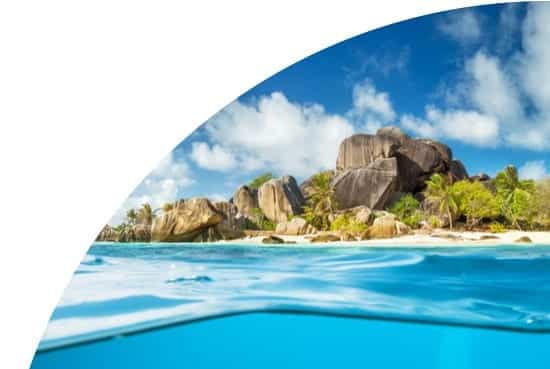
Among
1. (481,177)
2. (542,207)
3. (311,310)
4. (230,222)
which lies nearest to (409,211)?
(481,177)

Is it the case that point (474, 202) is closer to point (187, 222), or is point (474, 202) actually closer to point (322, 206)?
point (322, 206)

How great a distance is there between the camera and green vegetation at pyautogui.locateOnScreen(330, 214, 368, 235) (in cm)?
512

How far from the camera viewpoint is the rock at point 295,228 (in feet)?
17.0

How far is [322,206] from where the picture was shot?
17.1 feet

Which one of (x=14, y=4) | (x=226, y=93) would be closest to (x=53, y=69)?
(x=14, y=4)

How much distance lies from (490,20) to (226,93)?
2.25m

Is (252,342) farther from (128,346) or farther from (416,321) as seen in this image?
(416,321)

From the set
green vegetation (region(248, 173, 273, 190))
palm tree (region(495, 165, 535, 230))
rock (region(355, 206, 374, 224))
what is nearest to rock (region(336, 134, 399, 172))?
rock (region(355, 206, 374, 224))

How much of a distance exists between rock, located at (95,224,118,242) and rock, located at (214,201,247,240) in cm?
90

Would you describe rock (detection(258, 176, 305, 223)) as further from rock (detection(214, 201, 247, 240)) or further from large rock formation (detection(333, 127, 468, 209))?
large rock formation (detection(333, 127, 468, 209))

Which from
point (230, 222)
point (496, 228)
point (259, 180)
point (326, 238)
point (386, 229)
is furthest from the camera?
point (230, 222)

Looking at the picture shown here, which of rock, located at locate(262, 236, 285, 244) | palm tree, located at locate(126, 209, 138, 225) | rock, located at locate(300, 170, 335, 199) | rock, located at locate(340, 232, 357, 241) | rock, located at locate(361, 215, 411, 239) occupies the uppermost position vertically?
rock, located at locate(300, 170, 335, 199)

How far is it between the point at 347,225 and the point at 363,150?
642 mm

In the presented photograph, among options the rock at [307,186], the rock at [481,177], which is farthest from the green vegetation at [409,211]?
the rock at [307,186]
